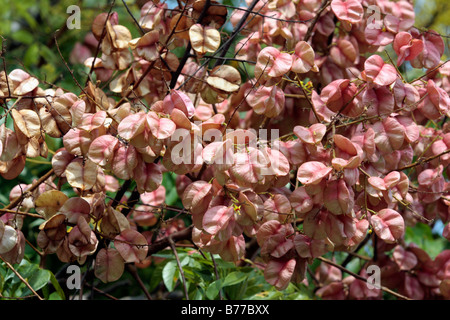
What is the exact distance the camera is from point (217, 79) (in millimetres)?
1143

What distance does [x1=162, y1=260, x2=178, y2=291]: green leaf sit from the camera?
1229mm

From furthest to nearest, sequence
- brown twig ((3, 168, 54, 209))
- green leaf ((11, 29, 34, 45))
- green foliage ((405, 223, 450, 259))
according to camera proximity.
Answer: green leaf ((11, 29, 34, 45)), green foliage ((405, 223, 450, 259)), brown twig ((3, 168, 54, 209))

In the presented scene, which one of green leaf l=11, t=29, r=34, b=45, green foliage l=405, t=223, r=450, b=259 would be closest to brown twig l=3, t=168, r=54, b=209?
green foliage l=405, t=223, r=450, b=259

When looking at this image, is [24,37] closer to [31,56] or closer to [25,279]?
[31,56]

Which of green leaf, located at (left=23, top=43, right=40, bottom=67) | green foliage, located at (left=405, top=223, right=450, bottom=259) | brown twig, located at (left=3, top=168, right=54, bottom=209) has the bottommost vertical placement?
green foliage, located at (left=405, top=223, right=450, bottom=259)

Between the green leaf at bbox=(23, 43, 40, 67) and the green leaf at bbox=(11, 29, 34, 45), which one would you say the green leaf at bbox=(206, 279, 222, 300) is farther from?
the green leaf at bbox=(11, 29, 34, 45)

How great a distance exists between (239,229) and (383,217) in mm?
260

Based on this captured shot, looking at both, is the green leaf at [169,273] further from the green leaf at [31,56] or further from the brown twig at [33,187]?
the green leaf at [31,56]

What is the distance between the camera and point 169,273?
1252 mm

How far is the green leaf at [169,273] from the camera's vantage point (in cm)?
123

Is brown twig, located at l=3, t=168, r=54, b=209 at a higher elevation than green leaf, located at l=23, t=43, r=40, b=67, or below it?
higher

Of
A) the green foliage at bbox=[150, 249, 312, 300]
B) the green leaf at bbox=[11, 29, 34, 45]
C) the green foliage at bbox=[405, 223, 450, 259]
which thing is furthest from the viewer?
the green leaf at bbox=[11, 29, 34, 45]

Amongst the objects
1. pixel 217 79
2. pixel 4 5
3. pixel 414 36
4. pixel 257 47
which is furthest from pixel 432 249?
pixel 4 5

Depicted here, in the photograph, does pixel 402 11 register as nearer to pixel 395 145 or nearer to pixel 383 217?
pixel 395 145
